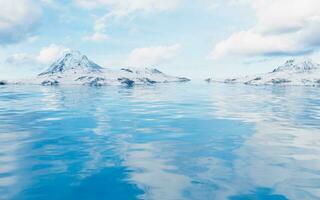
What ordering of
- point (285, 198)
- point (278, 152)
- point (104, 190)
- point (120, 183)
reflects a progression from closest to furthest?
point (285, 198) → point (104, 190) → point (120, 183) → point (278, 152)

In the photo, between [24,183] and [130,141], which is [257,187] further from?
[130,141]

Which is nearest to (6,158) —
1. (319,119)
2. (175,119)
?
(175,119)

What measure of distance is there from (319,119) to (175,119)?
16.3 m

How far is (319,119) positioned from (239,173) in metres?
25.9

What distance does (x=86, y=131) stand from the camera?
29.4 metres

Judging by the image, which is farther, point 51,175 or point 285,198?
point 51,175

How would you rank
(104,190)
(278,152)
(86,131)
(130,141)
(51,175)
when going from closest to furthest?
(104,190), (51,175), (278,152), (130,141), (86,131)

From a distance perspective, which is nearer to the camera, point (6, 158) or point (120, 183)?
point (120, 183)

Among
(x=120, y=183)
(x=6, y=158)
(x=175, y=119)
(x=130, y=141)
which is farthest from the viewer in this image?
(x=175, y=119)

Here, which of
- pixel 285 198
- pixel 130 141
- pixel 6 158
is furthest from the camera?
pixel 130 141

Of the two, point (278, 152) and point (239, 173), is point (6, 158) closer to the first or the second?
point (239, 173)

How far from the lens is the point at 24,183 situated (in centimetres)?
1512

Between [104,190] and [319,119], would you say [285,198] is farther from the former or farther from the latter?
[319,119]

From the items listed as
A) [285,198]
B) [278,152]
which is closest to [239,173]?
[285,198]
